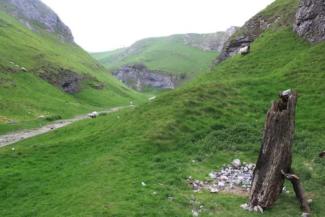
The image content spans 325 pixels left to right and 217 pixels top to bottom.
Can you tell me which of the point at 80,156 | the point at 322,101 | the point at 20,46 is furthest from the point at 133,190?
the point at 20,46

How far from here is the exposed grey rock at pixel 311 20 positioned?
5823 cm

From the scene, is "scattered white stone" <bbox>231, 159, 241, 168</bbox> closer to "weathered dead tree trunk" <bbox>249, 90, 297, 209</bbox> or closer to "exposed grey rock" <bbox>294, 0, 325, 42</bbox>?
"weathered dead tree trunk" <bbox>249, 90, 297, 209</bbox>

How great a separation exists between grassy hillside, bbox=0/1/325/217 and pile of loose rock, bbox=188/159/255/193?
26.2 inches

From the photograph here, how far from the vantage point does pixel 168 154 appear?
34.2 metres

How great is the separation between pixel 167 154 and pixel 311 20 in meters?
37.6

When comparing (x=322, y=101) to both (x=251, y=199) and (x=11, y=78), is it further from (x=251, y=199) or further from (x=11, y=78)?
(x=11, y=78)

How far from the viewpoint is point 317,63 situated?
1973 inches

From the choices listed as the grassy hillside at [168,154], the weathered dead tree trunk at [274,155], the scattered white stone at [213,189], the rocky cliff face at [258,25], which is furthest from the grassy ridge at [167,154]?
the rocky cliff face at [258,25]

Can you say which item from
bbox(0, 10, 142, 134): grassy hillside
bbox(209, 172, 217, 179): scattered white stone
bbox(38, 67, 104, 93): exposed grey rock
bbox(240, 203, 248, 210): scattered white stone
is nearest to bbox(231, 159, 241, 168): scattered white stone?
bbox(209, 172, 217, 179): scattered white stone

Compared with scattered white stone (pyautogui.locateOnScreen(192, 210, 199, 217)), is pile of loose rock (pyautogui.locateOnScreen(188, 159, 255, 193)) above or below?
above

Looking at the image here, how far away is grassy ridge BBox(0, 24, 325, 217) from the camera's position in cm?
2581

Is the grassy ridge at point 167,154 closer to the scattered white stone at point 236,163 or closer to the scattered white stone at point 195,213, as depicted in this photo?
the scattered white stone at point 195,213

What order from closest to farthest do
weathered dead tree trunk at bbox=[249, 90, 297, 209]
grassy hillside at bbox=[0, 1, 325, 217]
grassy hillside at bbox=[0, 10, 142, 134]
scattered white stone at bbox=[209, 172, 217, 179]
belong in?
weathered dead tree trunk at bbox=[249, 90, 297, 209] → grassy hillside at bbox=[0, 1, 325, 217] → scattered white stone at bbox=[209, 172, 217, 179] → grassy hillside at bbox=[0, 10, 142, 134]

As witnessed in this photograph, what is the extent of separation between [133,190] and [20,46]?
110m
